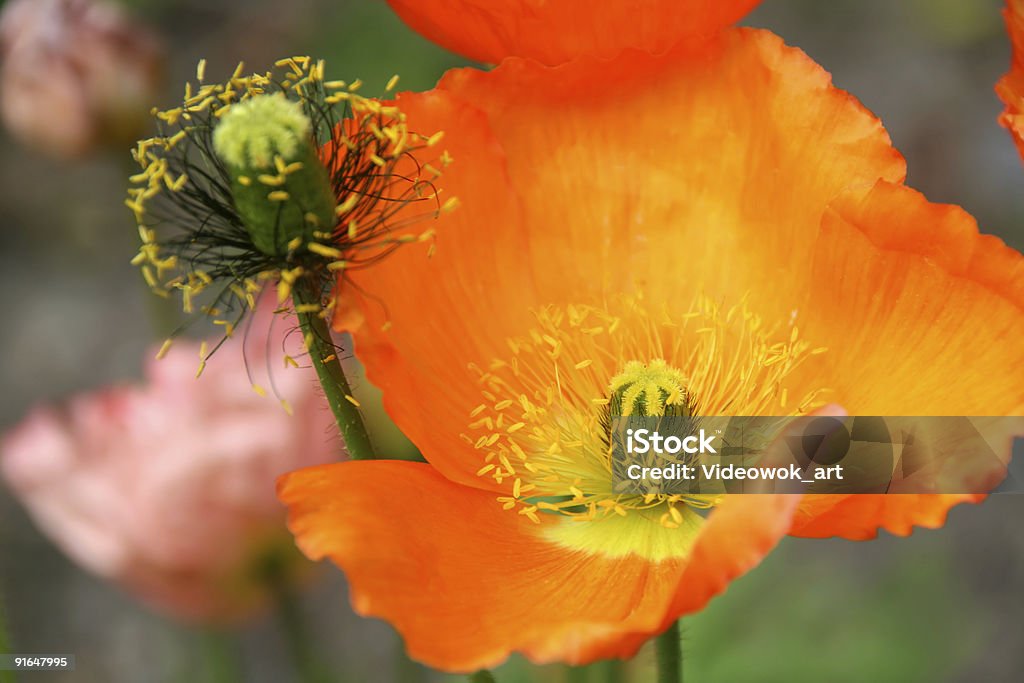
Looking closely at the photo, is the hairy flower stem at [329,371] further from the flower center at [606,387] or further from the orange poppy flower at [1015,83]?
the orange poppy flower at [1015,83]

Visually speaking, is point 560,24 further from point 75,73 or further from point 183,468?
point 75,73

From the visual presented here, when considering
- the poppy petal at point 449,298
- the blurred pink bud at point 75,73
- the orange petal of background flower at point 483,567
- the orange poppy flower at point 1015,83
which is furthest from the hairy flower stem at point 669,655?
the blurred pink bud at point 75,73

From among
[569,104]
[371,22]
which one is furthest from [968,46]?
[569,104]

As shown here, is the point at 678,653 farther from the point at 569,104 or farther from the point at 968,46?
the point at 968,46

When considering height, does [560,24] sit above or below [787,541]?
above

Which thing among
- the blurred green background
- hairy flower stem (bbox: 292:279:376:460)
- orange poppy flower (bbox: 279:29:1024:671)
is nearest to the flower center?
orange poppy flower (bbox: 279:29:1024:671)

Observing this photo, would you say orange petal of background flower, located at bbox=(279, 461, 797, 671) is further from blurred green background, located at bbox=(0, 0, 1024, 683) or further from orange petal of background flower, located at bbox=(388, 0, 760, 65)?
blurred green background, located at bbox=(0, 0, 1024, 683)

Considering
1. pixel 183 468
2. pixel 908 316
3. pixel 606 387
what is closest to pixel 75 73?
pixel 183 468
